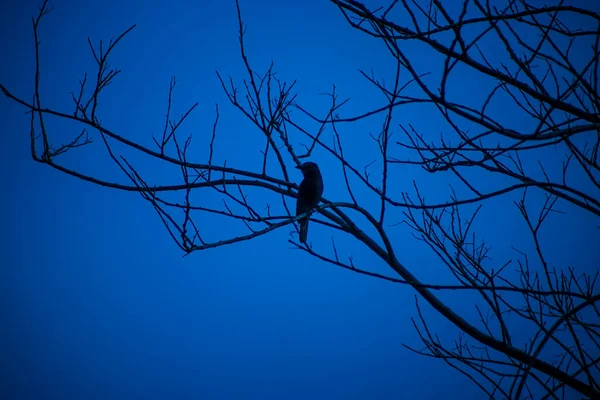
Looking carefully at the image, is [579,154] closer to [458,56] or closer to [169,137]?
[458,56]

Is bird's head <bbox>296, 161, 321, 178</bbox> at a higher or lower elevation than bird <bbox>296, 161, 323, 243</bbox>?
higher

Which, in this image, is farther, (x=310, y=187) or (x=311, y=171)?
(x=311, y=171)

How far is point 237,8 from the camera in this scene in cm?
198

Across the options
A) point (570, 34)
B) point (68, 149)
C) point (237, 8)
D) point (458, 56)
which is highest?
point (237, 8)

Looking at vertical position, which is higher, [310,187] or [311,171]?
[311,171]

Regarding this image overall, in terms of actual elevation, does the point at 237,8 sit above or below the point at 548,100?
above

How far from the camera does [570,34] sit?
4.36ft

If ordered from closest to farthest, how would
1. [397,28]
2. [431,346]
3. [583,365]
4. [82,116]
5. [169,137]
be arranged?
[583,365], [397,28], [431,346], [82,116], [169,137]

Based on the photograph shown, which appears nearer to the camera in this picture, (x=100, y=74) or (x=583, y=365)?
(x=583, y=365)

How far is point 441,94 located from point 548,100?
1.25ft

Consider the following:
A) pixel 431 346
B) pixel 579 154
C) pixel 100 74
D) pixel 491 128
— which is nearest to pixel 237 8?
pixel 100 74

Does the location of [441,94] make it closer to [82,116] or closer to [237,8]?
[237,8]

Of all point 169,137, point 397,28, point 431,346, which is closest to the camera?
point 397,28

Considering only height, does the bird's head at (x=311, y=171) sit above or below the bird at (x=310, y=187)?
above
